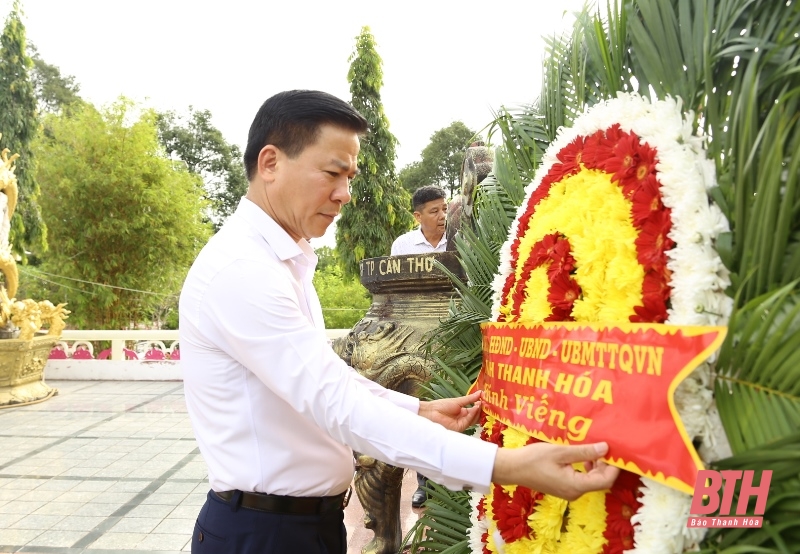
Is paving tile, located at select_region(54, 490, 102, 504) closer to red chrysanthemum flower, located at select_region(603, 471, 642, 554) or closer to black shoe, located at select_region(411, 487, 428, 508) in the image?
black shoe, located at select_region(411, 487, 428, 508)

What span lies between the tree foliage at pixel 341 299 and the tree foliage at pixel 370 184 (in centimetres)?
62

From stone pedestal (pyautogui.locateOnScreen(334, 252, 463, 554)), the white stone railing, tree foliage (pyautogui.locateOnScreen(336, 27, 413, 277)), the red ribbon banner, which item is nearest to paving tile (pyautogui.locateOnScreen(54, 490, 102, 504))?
stone pedestal (pyautogui.locateOnScreen(334, 252, 463, 554))

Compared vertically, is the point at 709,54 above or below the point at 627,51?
below

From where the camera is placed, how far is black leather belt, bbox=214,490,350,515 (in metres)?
1.38

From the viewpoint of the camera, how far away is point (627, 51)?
4.38ft

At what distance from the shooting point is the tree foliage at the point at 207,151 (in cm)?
2286

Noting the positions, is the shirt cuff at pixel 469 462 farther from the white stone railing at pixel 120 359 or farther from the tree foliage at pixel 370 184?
the tree foliage at pixel 370 184

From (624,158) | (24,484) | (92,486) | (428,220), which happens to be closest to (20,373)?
(24,484)

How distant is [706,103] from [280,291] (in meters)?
0.86

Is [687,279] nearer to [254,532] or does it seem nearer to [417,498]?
[254,532]

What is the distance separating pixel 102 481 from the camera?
4.64 meters

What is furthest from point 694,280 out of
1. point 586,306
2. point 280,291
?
point 280,291

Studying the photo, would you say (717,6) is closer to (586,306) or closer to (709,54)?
(709,54)

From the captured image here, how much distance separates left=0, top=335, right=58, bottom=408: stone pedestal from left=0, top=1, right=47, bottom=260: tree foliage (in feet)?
14.8
